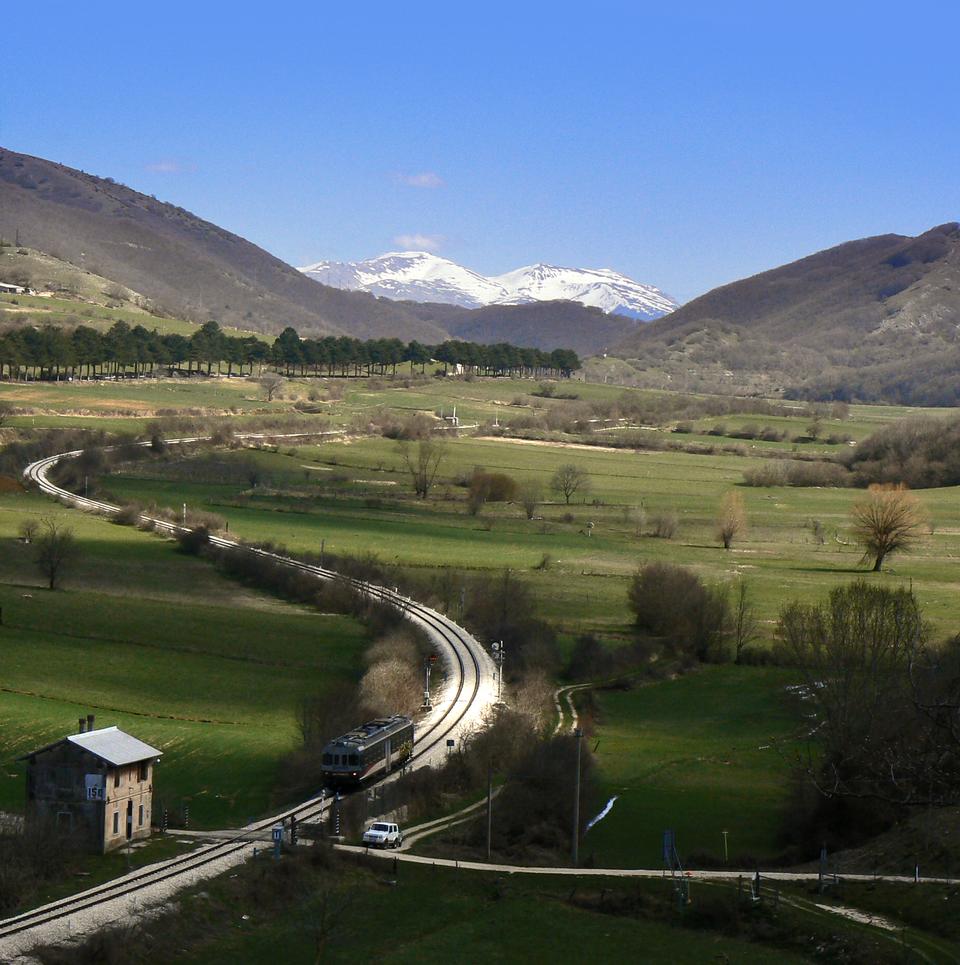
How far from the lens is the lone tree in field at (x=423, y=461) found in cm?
11275

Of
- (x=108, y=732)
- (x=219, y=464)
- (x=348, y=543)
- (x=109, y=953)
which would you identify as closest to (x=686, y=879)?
(x=109, y=953)

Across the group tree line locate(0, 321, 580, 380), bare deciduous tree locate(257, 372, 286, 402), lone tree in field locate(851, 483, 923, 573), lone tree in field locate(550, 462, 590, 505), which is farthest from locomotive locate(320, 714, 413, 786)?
bare deciduous tree locate(257, 372, 286, 402)

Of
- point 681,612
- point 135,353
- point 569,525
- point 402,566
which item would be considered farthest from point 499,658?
point 135,353

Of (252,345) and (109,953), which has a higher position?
(252,345)

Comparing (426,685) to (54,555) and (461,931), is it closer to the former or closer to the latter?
(461,931)

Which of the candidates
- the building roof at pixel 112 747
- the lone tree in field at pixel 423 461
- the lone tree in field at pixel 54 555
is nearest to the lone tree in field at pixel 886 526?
the lone tree in field at pixel 423 461

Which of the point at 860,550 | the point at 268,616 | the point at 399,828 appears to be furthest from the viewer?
the point at 860,550

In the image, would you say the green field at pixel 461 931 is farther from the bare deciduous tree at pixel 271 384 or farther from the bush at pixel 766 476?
the bare deciduous tree at pixel 271 384

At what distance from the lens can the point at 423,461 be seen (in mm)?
117812

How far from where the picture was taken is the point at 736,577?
82562mm

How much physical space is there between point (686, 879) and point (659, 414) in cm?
15968

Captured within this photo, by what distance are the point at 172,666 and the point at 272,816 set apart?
64.4 feet

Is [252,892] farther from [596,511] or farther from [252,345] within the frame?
[252,345]

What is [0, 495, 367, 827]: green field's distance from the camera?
42.4 metres
